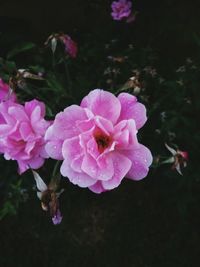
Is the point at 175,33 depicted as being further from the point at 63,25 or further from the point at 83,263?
the point at 83,263

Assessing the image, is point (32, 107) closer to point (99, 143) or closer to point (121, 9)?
point (99, 143)

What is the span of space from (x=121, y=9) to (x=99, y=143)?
1776mm

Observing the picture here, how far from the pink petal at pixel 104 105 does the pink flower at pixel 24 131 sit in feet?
0.51

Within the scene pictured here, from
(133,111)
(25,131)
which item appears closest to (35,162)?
(25,131)

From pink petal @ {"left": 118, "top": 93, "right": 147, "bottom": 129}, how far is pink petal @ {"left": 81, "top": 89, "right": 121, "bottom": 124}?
0.03 m

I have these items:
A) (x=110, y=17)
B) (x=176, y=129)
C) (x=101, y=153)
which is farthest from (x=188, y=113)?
(x=101, y=153)

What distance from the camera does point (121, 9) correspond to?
8.89 ft

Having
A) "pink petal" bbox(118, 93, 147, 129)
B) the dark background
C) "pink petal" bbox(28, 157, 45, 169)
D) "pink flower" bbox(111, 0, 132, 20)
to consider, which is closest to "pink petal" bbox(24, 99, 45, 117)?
"pink petal" bbox(28, 157, 45, 169)

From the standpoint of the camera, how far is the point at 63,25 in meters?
2.90

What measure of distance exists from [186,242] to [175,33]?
46.8 inches

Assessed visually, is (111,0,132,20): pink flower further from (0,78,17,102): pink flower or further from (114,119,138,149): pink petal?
(114,119,138,149): pink petal

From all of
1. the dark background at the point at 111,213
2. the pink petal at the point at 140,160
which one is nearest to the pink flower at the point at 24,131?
the pink petal at the point at 140,160

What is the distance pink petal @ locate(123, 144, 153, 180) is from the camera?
108cm

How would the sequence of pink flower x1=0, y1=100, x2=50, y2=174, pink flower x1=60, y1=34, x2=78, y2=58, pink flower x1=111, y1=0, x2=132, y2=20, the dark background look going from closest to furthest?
pink flower x1=0, y1=100, x2=50, y2=174
pink flower x1=60, y1=34, x2=78, y2=58
the dark background
pink flower x1=111, y1=0, x2=132, y2=20
